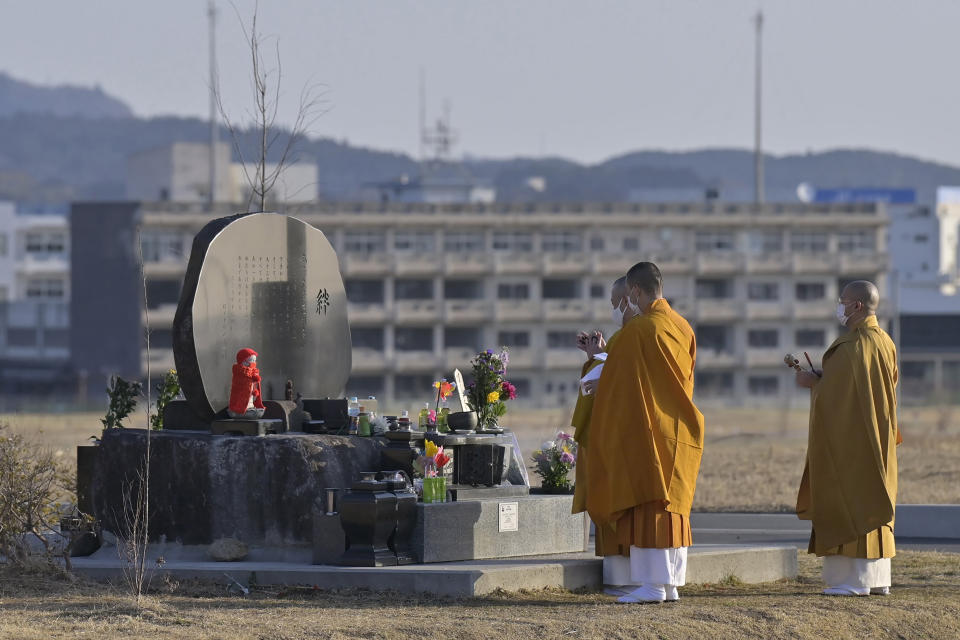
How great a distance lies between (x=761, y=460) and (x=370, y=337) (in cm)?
4658

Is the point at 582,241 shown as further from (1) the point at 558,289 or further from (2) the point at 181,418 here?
(2) the point at 181,418

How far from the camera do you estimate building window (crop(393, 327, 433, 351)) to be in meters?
76.6

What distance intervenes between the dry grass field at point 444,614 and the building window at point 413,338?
63643mm

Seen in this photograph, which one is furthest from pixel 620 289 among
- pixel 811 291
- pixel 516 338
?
pixel 811 291

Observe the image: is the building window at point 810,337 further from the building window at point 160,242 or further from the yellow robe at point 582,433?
the yellow robe at point 582,433

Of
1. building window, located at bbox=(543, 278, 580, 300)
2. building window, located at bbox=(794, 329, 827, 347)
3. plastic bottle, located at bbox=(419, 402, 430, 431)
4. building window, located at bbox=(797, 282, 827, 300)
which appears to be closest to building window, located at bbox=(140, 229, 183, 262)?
building window, located at bbox=(543, 278, 580, 300)

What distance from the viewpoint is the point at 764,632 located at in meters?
11.1

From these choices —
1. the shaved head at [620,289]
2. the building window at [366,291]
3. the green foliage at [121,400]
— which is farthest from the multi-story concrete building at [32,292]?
the shaved head at [620,289]

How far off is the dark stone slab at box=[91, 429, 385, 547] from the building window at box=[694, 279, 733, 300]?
67778 millimetres

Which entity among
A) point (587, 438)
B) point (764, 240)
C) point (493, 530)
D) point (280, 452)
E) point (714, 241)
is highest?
point (764, 240)

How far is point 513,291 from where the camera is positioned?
259ft

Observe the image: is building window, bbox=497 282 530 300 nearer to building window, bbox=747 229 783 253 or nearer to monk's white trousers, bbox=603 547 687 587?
building window, bbox=747 229 783 253

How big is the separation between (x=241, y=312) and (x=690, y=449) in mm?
4532

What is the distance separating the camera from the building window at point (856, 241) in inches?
3260
